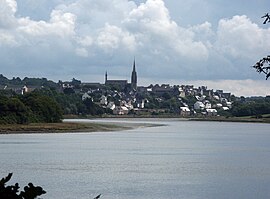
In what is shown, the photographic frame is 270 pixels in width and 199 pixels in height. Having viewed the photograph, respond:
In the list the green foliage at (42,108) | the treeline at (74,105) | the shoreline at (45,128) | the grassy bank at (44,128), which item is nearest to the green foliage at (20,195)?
the shoreline at (45,128)

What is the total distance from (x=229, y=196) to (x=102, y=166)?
1511 cm

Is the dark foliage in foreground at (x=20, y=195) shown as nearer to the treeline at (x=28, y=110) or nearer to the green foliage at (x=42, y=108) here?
the treeline at (x=28, y=110)

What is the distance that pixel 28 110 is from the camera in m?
94.4

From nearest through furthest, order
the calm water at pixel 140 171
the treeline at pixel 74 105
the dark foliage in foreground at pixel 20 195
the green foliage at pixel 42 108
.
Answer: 1. the dark foliage in foreground at pixel 20 195
2. the calm water at pixel 140 171
3. the green foliage at pixel 42 108
4. the treeline at pixel 74 105

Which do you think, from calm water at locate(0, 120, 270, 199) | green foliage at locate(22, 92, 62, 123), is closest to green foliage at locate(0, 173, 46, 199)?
calm water at locate(0, 120, 270, 199)

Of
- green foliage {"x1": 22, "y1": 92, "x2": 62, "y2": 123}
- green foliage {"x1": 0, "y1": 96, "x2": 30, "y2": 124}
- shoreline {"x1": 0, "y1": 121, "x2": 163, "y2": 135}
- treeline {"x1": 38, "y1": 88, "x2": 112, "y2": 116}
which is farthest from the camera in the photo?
treeline {"x1": 38, "y1": 88, "x2": 112, "y2": 116}

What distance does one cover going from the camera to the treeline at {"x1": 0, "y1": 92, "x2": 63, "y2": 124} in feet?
296

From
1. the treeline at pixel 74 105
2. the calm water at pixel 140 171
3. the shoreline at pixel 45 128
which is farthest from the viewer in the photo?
the treeline at pixel 74 105

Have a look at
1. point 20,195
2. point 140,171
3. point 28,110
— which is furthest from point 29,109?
point 20,195

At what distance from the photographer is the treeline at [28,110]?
296ft

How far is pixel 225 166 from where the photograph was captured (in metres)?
45.6

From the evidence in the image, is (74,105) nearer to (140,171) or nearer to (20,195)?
(140,171)

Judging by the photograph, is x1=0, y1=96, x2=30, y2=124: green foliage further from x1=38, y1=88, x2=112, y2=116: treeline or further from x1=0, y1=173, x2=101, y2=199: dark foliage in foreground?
x1=0, y1=173, x2=101, y2=199: dark foliage in foreground

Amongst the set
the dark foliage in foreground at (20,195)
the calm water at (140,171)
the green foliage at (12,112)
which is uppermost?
the green foliage at (12,112)
